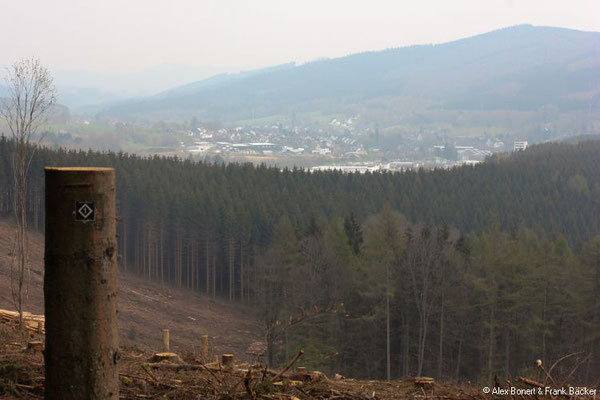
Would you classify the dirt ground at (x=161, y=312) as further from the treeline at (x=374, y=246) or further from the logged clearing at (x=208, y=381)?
the logged clearing at (x=208, y=381)

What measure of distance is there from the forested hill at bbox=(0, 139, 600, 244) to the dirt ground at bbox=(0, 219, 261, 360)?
6.58 m

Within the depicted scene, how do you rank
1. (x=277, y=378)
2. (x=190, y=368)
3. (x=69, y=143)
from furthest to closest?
(x=69, y=143), (x=190, y=368), (x=277, y=378)

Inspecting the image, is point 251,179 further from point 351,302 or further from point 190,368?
point 190,368

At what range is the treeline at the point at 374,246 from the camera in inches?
1309

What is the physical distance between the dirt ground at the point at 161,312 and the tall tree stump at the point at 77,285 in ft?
102

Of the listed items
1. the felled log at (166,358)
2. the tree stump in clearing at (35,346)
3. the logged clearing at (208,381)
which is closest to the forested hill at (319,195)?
the logged clearing at (208,381)

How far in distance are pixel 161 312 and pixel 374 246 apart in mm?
19511

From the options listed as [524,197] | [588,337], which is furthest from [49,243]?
[524,197]

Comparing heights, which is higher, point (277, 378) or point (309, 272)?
point (277, 378)

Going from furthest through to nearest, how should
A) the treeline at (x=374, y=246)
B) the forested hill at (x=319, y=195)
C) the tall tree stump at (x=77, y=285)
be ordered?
the forested hill at (x=319, y=195) → the treeline at (x=374, y=246) → the tall tree stump at (x=77, y=285)

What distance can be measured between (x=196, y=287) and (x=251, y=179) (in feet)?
43.4

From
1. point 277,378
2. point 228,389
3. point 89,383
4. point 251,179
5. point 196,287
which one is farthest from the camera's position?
point 251,179

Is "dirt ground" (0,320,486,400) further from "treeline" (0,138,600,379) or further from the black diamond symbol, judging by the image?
the black diamond symbol

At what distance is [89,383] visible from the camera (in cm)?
417
